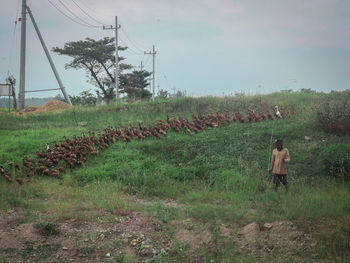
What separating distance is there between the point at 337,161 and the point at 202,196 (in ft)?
12.3

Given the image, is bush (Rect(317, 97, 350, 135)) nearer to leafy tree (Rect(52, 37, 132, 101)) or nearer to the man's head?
the man's head

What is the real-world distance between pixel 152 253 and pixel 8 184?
5666 millimetres

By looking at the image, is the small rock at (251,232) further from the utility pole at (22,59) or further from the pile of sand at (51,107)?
the utility pole at (22,59)

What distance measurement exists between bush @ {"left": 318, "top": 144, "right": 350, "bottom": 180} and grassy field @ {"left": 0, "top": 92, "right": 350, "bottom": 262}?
0.30 m

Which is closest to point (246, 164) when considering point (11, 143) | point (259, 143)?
point (259, 143)

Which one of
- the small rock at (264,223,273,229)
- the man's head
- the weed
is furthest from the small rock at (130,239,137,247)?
the man's head

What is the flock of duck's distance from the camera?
1069 cm

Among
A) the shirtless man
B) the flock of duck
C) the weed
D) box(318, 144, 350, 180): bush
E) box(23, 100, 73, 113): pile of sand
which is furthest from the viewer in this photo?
box(23, 100, 73, 113): pile of sand

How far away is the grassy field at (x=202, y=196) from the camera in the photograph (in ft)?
20.3

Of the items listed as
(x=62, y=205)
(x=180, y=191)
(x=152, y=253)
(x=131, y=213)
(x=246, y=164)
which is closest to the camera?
(x=152, y=253)

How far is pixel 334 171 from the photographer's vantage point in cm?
931

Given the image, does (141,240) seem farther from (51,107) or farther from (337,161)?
(51,107)

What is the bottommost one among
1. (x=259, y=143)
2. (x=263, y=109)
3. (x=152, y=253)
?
(x=152, y=253)

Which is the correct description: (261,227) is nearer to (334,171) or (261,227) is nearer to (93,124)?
(334,171)
